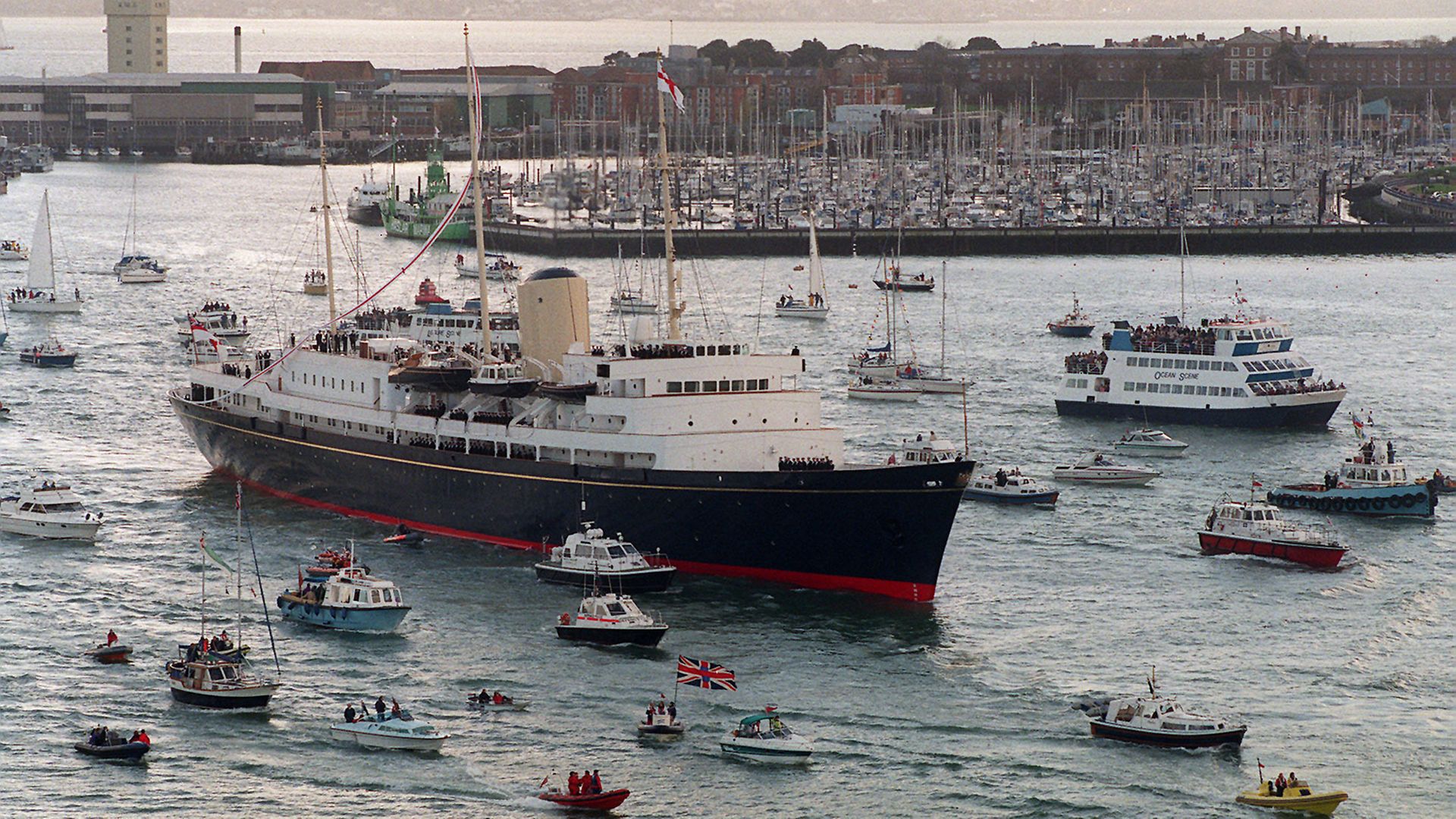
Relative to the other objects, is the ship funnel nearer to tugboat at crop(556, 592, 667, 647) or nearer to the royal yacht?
the royal yacht

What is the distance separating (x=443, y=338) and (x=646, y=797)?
1484 inches

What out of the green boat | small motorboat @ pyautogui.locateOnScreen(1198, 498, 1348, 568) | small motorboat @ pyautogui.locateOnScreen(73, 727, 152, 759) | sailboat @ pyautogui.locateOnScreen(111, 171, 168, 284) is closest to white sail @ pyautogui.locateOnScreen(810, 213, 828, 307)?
sailboat @ pyautogui.locateOnScreen(111, 171, 168, 284)

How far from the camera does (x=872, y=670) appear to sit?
136ft

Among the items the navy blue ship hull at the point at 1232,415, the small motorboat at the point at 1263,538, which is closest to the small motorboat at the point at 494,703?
the small motorboat at the point at 1263,538

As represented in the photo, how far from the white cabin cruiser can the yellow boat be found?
30652 mm

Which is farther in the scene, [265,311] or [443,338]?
[265,311]

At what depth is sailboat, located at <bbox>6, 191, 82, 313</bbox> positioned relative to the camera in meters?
99.3

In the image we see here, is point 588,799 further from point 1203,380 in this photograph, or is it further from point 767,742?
point 1203,380

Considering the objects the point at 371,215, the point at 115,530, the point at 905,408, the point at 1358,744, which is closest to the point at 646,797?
the point at 1358,744

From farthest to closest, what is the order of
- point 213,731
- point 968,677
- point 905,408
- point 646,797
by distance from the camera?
1. point 905,408
2. point 968,677
3. point 213,731
4. point 646,797

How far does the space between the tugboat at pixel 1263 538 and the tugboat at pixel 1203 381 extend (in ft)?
61.9

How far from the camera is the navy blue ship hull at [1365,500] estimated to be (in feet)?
186

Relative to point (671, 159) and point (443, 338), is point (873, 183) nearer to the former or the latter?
point (671, 159)

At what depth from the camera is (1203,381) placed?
71.8m
